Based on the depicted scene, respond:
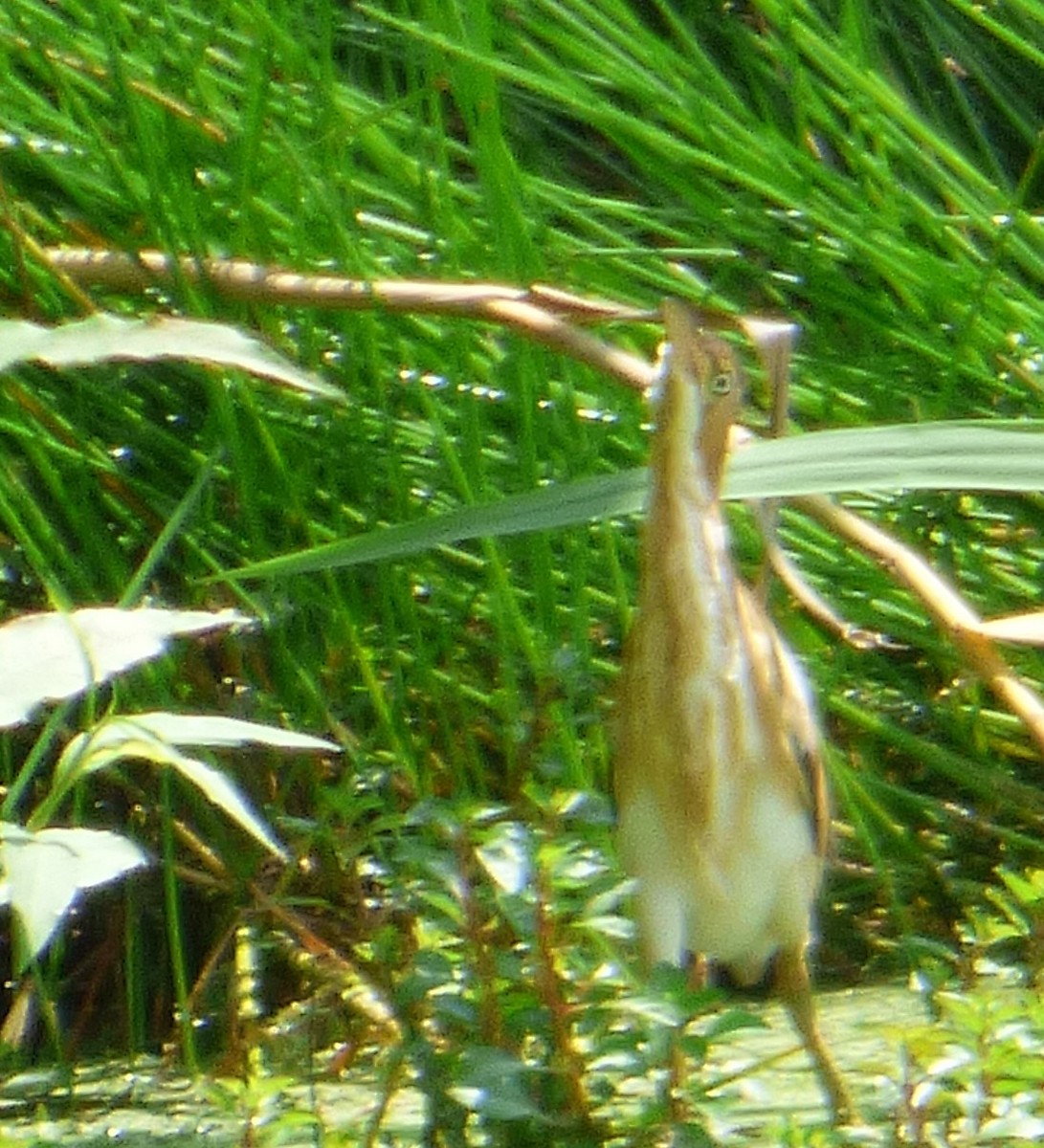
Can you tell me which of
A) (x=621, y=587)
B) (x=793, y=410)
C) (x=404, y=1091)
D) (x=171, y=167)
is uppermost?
(x=171, y=167)

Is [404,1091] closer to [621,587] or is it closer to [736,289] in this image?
[621,587]

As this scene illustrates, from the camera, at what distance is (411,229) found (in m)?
1.63

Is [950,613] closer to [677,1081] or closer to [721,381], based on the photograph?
[721,381]

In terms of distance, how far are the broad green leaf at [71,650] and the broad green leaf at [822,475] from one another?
23 cm

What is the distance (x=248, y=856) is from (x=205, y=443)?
1.07ft

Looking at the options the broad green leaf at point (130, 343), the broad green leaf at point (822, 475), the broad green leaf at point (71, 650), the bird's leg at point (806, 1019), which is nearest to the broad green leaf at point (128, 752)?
the broad green leaf at point (71, 650)

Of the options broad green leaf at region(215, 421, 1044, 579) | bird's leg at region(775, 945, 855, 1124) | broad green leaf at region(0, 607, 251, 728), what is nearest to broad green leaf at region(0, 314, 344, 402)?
broad green leaf at region(0, 607, 251, 728)

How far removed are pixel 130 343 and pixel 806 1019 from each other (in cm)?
77

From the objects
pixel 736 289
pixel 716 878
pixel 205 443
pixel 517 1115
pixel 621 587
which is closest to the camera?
pixel 517 1115

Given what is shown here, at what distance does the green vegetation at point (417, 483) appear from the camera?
1390 mm


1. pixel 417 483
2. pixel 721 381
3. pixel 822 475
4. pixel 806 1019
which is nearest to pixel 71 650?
pixel 822 475

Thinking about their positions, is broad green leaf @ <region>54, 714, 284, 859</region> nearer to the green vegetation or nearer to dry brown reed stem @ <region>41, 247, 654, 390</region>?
the green vegetation

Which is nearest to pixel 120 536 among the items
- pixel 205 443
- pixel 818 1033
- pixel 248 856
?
pixel 205 443

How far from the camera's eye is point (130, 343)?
77 centimetres
